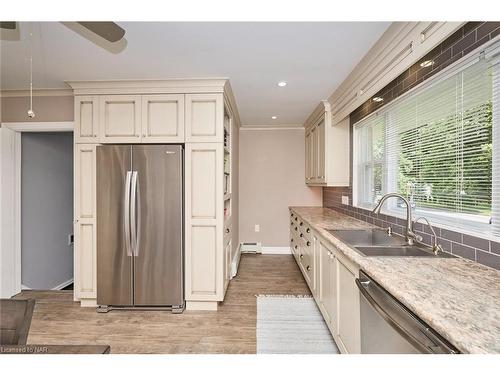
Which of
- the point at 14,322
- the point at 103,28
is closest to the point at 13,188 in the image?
the point at 14,322

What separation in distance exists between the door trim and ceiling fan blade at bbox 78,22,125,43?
6.72 ft

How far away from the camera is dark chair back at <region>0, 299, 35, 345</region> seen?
1044 mm

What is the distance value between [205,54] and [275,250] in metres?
3.74

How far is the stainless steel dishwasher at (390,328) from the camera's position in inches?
33.4

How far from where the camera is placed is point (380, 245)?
210 centimetres

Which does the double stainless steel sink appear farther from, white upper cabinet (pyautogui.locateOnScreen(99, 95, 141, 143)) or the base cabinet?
white upper cabinet (pyautogui.locateOnScreen(99, 95, 141, 143))

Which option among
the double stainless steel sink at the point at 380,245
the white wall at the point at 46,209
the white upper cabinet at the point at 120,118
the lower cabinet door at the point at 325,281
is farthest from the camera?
the white wall at the point at 46,209

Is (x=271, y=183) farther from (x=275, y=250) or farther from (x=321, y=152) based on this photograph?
(x=321, y=152)

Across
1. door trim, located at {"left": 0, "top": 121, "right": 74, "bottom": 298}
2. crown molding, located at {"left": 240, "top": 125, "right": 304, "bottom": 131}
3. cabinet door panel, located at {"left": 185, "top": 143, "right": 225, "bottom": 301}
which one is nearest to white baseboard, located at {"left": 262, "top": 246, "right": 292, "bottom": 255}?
cabinet door panel, located at {"left": 185, "top": 143, "right": 225, "bottom": 301}

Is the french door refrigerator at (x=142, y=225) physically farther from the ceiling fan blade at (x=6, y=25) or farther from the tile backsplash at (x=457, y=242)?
the tile backsplash at (x=457, y=242)

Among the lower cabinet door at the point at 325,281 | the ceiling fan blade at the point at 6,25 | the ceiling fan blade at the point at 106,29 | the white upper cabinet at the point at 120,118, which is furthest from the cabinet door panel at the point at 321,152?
the ceiling fan blade at the point at 6,25

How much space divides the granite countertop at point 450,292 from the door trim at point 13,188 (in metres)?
3.47

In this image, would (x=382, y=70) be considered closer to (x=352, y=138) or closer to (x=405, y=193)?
(x=405, y=193)

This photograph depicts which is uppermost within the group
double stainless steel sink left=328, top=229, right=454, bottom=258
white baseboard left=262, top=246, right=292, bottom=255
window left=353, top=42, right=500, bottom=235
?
window left=353, top=42, right=500, bottom=235
